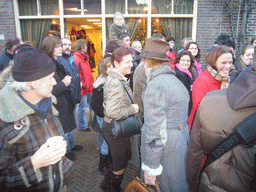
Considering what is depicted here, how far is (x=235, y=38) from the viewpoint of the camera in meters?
6.05

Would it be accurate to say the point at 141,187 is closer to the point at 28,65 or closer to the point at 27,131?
the point at 27,131

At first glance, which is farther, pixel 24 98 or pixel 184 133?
pixel 184 133

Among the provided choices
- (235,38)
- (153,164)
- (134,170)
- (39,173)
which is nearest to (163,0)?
(235,38)

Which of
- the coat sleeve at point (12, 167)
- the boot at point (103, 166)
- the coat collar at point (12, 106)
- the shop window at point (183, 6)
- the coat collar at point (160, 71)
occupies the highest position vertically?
the shop window at point (183, 6)

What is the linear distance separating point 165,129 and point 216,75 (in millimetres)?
1279

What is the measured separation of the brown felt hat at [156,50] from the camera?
199cm

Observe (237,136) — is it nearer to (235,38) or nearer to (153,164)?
(153,164)

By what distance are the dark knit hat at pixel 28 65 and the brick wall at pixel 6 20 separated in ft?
22.1

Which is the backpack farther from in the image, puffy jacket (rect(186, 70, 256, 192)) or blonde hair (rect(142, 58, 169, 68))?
puffy jacket (rect(186, 70, 256, 192))

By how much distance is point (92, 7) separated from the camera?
22.1 ft

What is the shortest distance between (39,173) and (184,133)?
4.43 feet

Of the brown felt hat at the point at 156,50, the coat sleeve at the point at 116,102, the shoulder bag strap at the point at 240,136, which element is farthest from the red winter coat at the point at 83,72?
the shoulder bag strap at the point at 240,136

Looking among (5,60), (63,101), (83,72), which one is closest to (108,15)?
(83,72)

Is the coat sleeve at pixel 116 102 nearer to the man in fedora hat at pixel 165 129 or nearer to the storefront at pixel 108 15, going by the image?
the man in fedora hat at pixel 165 129
